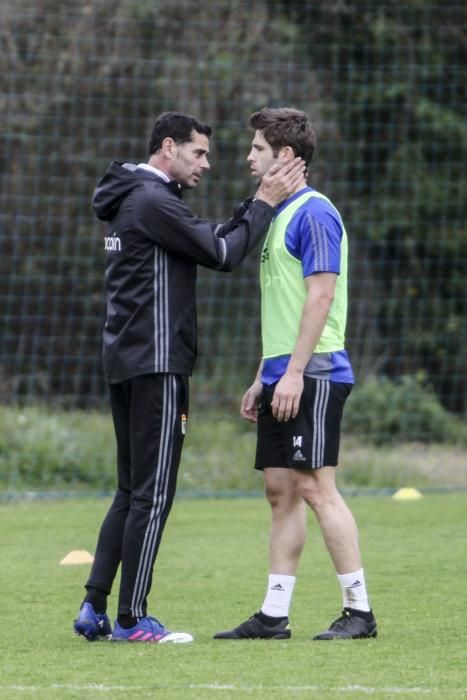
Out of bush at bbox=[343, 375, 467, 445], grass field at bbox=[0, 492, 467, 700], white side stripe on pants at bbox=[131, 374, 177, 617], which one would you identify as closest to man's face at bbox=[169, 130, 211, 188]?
white side stripe on pants at bbox=[131, 374, 177, 617]

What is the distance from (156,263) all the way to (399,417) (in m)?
8.90

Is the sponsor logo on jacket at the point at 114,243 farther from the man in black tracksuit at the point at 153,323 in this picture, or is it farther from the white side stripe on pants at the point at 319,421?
the white side stripe on pants at the point at 319,421

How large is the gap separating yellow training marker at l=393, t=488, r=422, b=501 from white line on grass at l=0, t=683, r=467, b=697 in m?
6.69

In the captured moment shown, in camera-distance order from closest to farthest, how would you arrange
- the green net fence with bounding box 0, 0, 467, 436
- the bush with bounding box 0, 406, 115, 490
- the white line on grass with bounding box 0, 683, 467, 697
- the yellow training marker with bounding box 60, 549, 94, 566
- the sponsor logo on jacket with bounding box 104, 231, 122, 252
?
the white line on grass with bounding box 0, 683, 467, 697 → the sponsor logo on jacket with bounding box 104, 231, 122, 252 → the yellow training marker with bounding box 60, 549, 94, 566 → the bush with bounding box 0, 406, 115, 490 → the green net fence with bounding box 0, 0, 467, 436

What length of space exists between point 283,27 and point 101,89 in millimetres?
2241

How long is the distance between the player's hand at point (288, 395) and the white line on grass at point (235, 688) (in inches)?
43.8

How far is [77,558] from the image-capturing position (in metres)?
7.74

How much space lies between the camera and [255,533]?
9.04 m

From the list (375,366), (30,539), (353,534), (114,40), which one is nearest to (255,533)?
(30,539)

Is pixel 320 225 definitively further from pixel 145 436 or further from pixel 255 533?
pixel 255 533

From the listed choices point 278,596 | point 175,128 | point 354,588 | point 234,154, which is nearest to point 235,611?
point 278,596

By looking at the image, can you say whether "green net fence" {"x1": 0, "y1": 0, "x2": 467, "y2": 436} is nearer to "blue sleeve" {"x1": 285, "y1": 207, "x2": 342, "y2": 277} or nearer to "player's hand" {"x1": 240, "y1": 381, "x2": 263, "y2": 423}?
"player's hand" {"x1": 240, "y1": 381, "x2": 263, "y2": 423}

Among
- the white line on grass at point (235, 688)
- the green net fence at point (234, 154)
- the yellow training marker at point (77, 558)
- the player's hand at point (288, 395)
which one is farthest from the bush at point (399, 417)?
the white line on grass at point (235, 688)

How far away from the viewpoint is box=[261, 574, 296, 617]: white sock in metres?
5.35
